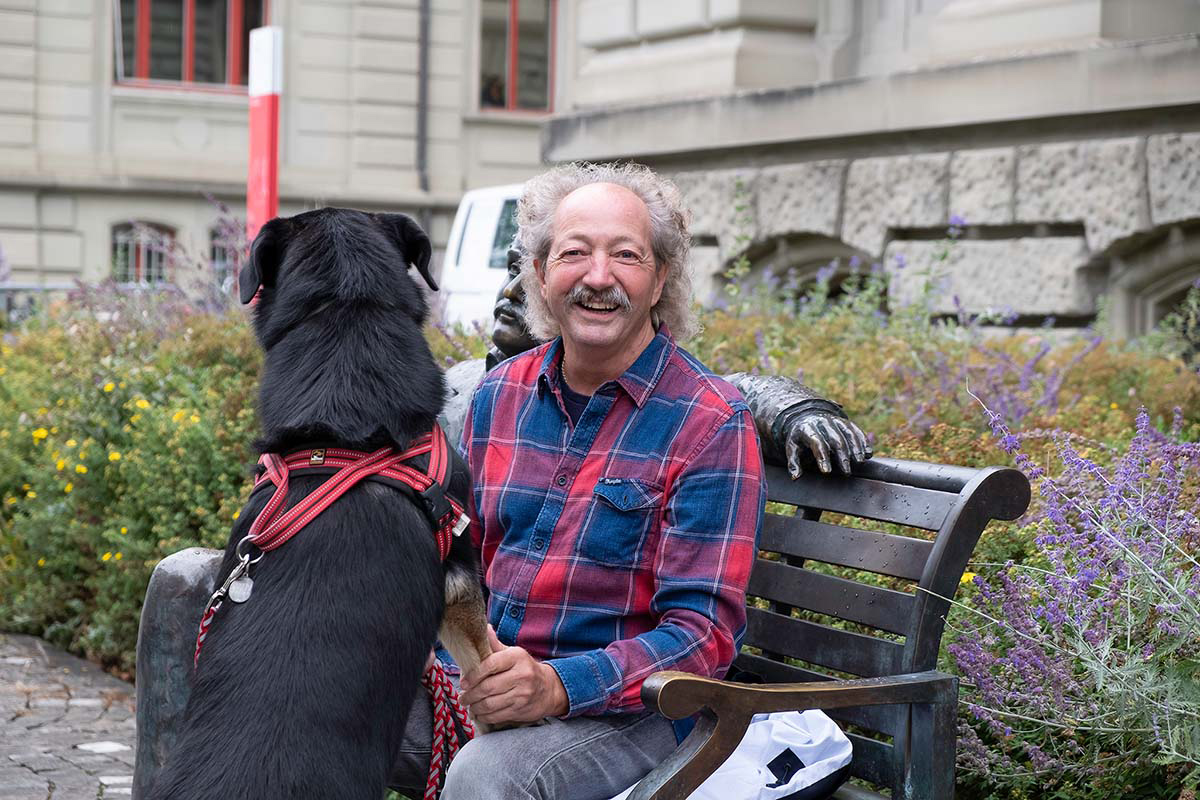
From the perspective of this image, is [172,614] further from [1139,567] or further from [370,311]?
[1139,567]

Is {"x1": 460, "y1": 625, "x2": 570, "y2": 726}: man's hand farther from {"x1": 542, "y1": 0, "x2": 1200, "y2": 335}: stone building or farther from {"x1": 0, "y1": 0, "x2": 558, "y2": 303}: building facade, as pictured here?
{"x1": 0, "y1": 0, "x2": 558, "y2": 303}: building facade

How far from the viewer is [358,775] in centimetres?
245

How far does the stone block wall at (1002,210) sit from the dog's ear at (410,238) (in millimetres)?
4161

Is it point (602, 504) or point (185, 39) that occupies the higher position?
point (185, 39)

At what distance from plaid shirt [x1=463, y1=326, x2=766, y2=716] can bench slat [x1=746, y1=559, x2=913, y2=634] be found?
32 cm

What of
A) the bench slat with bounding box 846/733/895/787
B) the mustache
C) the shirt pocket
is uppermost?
the mustache

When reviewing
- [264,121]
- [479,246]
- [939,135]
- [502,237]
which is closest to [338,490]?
[264,121]

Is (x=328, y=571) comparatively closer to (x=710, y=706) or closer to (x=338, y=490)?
(x=338, y=490)

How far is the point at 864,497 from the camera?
309cm

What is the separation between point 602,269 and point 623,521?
0.50 metres

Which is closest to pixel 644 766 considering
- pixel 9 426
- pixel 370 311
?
pixel 370 311

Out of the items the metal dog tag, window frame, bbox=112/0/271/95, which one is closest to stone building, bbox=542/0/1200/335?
the metal dog tag

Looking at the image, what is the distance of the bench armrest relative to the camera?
96.9 inches

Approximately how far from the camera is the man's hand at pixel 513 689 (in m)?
2.66
